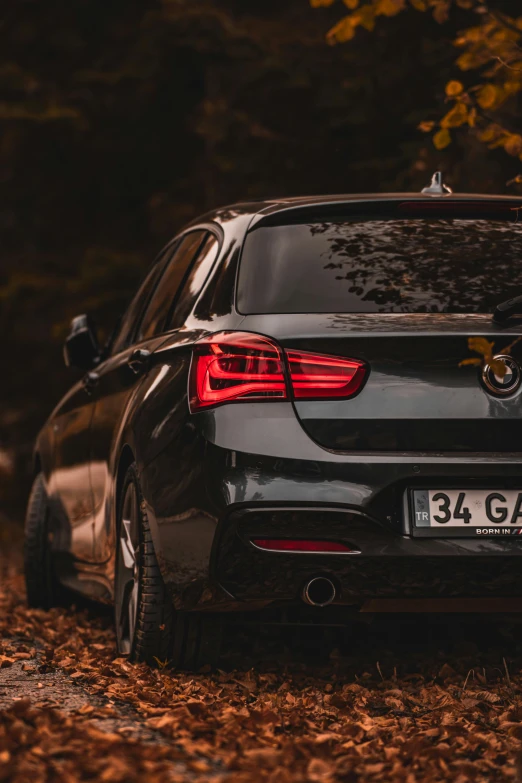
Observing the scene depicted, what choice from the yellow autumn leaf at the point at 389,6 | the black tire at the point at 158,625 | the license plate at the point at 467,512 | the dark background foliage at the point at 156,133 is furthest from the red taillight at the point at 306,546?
the dark background foliage at the point at 156,133

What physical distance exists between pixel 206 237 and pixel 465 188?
468 cm

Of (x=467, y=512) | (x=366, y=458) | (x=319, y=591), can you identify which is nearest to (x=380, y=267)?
(x=366, y=458)

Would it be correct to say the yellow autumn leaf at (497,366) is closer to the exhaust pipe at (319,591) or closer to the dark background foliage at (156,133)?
the exhaust pipe at (319,591)

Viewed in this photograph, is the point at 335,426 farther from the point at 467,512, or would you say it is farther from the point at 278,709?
the point at 278,709

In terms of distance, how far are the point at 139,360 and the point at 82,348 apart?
1481 mm

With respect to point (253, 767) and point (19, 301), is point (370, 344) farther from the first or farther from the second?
point (19, 301)

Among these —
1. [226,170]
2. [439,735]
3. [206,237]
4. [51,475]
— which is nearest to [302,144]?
[226,170]

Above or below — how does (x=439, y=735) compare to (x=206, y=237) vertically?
below

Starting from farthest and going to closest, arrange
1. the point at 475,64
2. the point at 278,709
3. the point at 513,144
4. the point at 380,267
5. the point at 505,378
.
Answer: the point at 475,64
the point at 513,144
the point at 380,267
the point at 278,709
the point at 505,378

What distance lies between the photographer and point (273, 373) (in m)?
4.95

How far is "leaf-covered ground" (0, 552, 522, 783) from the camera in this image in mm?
4117

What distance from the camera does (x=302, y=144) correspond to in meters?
12.6

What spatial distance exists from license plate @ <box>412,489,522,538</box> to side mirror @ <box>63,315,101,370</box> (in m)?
2.94

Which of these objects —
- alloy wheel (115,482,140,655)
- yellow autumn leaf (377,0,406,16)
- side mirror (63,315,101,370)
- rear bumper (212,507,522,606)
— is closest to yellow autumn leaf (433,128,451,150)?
yellow autumn leaf (377,0,406,16)
